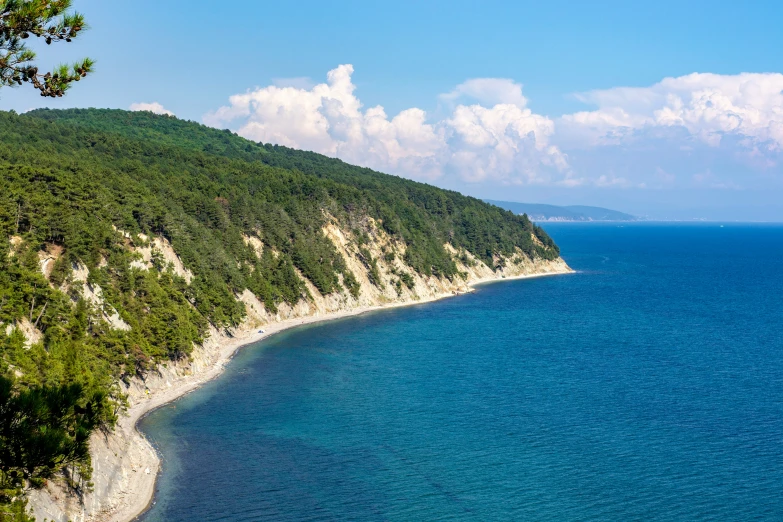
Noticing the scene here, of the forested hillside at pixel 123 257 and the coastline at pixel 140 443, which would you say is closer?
the forested hillside at pixel 123 257

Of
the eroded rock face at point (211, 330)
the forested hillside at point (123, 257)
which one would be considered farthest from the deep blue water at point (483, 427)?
the forested hillside at point (123, 257)

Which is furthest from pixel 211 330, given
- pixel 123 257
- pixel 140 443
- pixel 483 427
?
pixel 483 427

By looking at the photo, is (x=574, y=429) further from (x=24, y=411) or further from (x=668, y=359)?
(x=24, y=411)

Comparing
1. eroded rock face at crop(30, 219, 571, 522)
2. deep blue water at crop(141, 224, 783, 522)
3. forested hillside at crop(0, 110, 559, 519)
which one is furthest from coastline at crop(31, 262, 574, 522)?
forested hillside at crop(0, 110, 559, 519)

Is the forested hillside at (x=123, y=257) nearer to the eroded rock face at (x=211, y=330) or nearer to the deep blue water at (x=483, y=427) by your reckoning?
the eroded rock face at (x=211, y=330)

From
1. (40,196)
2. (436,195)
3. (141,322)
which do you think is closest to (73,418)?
(141,322)

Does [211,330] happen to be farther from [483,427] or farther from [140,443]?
[483,427]
